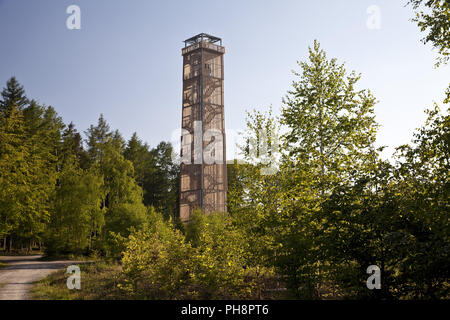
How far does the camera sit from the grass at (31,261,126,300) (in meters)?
14.3

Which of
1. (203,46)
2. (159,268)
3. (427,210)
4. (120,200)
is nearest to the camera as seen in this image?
(427,210)

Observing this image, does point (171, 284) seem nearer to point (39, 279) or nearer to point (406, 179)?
point (39, 279)

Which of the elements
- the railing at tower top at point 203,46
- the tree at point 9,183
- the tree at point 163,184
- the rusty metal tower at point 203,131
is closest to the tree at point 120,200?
the tree at point 9,183

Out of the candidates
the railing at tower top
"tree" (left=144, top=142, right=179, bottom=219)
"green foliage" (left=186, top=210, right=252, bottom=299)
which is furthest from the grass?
"tree" (left=144, top=142, right=179, bottom=219)

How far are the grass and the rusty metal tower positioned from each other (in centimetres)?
2253

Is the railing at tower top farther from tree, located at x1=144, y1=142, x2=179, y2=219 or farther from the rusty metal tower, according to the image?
tree, located at x1=144, y1=142, x2=179, y2=219

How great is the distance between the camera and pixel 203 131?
4381 cm

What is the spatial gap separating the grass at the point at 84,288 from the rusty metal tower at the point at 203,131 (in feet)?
73.9

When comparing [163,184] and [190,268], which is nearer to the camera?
[190,268]

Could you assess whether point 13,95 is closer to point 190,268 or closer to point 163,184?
point 163,184

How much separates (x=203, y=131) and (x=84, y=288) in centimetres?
2919

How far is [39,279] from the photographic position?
18312 millimetres

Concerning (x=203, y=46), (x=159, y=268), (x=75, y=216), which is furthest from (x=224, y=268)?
(x=203, y=46)
